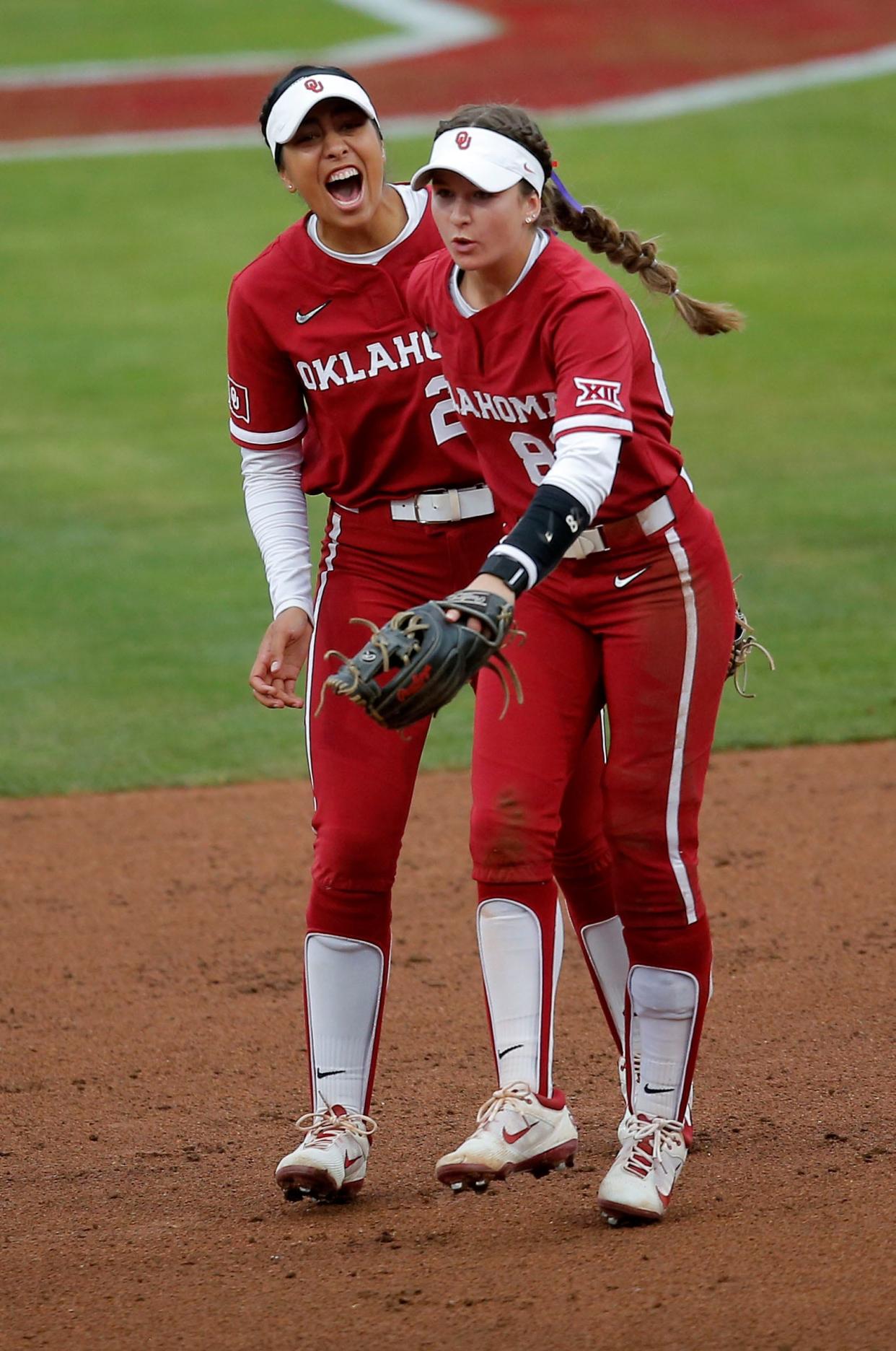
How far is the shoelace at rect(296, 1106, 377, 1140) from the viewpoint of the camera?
3.83m

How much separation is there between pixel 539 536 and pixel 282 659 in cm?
96

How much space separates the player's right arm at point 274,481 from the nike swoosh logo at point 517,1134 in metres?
1.05

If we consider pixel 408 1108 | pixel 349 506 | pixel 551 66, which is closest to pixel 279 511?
pixel 349 506

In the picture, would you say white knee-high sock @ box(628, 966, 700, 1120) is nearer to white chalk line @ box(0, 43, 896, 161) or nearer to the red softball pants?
the red softball pants

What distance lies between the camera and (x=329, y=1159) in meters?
3.74

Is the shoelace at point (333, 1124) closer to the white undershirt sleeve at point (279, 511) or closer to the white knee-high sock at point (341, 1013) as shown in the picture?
the white knee-high sock at point (341, 1013)

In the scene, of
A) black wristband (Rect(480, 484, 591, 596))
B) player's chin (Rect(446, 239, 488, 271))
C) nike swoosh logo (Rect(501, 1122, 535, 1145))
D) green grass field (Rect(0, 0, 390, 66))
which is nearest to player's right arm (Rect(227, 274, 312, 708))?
player's chin (Rect(446, 239, 488, 271))

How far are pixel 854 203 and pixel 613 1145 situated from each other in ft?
65.4

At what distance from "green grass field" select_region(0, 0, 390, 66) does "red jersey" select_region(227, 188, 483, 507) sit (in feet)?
87.7

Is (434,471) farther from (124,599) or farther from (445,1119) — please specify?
(124,599)

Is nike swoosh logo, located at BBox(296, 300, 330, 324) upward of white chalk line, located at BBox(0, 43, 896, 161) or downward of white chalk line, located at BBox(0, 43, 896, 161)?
downward

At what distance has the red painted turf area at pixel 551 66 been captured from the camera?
26.2 metres

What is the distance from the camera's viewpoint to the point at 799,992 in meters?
5.09

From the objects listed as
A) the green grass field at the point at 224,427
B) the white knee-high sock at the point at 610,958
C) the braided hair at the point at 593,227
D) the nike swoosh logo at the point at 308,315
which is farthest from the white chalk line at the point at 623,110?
the white knee-high sock at the point at 610,958
